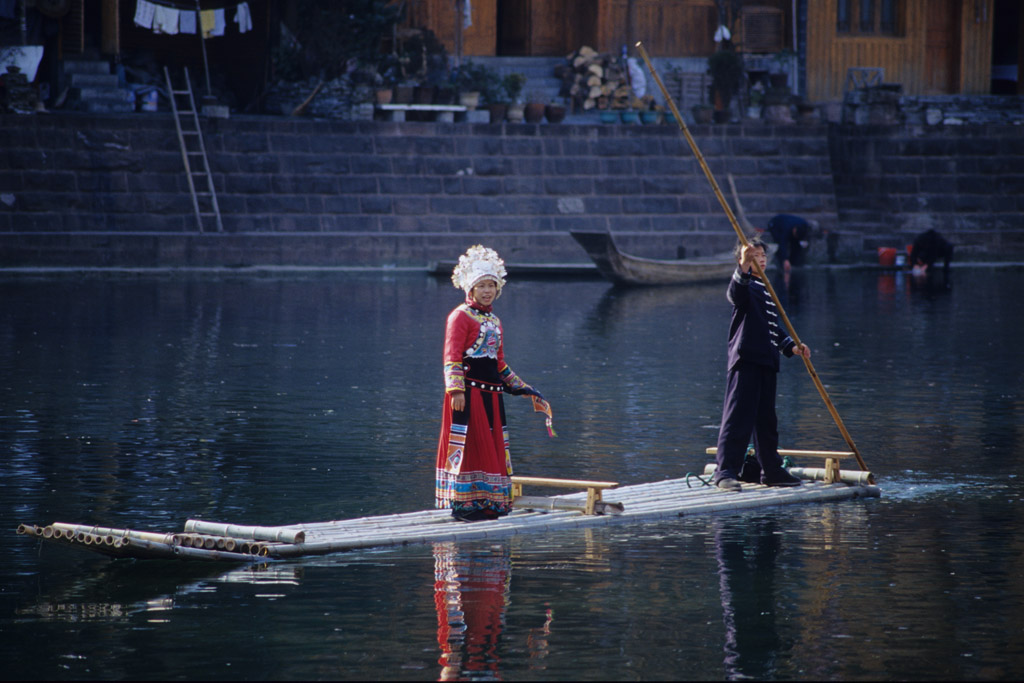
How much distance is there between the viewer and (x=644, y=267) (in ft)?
77.4

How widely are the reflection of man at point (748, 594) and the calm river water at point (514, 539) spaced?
0.02m

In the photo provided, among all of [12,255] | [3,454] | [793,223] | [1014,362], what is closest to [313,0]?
[12,255]

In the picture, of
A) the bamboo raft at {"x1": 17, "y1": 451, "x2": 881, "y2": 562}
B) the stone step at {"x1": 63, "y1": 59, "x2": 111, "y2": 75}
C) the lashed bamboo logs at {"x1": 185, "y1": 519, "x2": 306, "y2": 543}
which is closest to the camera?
the bamboo raft at {"x1": 17, "y1": 451, "x2": 881, "y2": 562}

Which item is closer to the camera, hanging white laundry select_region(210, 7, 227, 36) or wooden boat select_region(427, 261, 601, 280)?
wooden boat select_region(427, 261, 601, 280)

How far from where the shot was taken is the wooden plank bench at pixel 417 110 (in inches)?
1057

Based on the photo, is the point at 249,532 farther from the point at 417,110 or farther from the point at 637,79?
the point at 637,79

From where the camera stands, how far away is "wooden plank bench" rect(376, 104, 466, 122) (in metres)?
26.9

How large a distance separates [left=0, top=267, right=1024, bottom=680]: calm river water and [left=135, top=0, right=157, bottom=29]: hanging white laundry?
37.0ft

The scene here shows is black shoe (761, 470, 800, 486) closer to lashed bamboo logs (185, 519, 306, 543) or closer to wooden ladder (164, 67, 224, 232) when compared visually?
lashed bamboo logs (185, 519, 306, 543)

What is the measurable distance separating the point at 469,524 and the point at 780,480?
6.88ft

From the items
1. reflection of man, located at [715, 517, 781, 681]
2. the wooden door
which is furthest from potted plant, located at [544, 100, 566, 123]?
reflection of man, located at [715, 517, 781, 681]

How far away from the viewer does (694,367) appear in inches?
553

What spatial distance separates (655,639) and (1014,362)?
32.2 ft

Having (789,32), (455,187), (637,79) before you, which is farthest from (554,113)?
(789,32)
